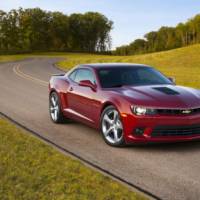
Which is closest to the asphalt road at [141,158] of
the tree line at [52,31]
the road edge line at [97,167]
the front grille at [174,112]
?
the road edge line at [97,167]

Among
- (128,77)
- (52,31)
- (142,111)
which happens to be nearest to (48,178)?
(142,111)

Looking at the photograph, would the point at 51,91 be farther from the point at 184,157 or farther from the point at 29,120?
the point at 184,157

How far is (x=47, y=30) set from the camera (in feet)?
465

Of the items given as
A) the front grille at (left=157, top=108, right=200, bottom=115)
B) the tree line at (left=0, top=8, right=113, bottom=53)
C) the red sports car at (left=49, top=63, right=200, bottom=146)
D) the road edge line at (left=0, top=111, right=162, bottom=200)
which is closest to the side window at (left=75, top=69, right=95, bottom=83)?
the red sports car at (left=49, top=63, right=200, bottom=146)

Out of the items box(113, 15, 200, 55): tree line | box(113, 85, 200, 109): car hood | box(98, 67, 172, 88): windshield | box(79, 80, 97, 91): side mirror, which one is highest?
box(98, 67, 172, 88): windshield

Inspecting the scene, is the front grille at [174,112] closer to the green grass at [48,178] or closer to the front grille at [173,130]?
the front grille at [173,130]

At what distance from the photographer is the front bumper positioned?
7.69 meters

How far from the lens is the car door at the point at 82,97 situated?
9.08 metres

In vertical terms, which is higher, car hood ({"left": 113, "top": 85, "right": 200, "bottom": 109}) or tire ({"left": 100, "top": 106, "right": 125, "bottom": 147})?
car hood ({"left": 113, "top": 85, "right": 200, "bottom": 109})

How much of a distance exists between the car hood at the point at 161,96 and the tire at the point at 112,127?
0.38 m

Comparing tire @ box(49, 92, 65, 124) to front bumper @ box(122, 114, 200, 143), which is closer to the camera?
front bumper @ box(122, 114, 200, 143)

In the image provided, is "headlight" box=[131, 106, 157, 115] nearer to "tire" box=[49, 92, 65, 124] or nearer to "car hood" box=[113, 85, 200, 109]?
"car hood" box=[113, 85, 200, 109]

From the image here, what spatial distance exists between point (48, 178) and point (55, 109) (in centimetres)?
500

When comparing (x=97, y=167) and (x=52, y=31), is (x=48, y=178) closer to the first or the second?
(x=97, y=167)
